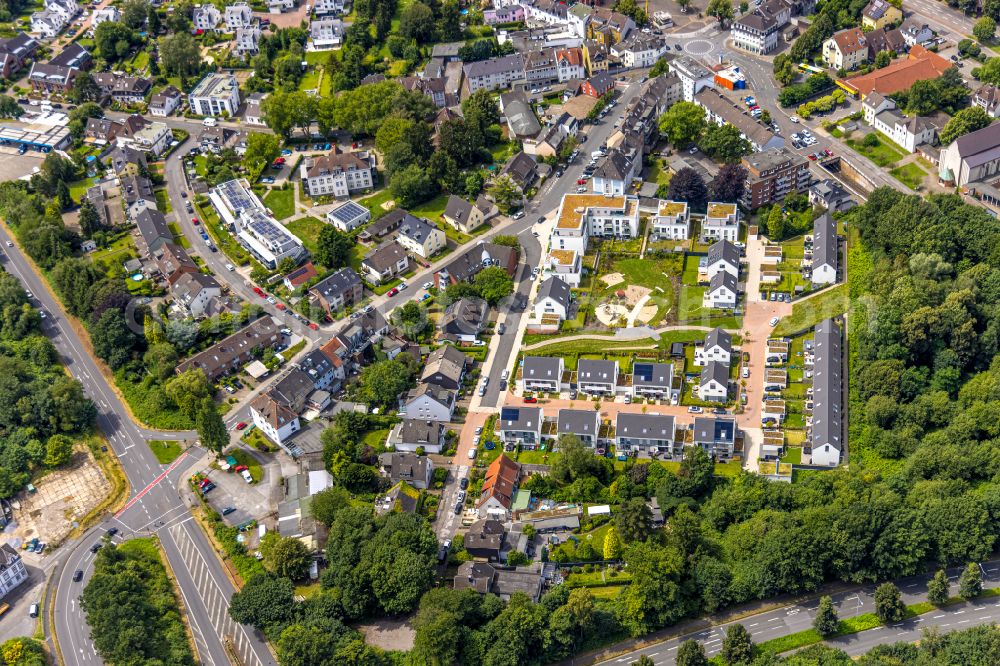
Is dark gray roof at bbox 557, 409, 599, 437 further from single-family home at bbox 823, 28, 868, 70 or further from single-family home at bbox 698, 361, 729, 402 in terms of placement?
single-family home at bbox 823, 28, 868, 70

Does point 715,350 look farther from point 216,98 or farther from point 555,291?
point 216,98

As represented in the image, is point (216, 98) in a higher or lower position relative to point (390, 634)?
higher

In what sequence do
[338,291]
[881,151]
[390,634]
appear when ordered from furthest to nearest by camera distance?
1. [881,151]
2. [338,291]
3. [390,634]

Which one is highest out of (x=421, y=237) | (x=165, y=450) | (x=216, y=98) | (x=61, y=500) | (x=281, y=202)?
(x=216, y=98)

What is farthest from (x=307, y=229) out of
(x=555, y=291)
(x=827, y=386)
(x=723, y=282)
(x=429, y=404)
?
(x=827, y=386)

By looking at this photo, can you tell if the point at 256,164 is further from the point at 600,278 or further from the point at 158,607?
the point at 158,607

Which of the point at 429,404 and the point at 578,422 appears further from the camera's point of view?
the point at 429,404

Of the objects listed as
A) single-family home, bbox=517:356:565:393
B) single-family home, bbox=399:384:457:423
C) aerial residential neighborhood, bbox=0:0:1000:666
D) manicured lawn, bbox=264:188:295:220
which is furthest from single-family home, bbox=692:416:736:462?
manicured lawn, bbox=264:188:295:220
